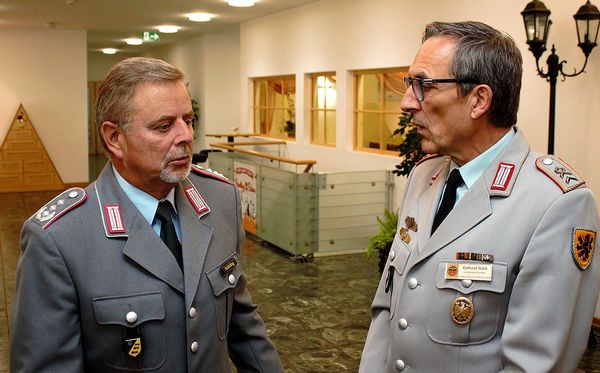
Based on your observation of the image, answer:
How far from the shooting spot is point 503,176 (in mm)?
1758

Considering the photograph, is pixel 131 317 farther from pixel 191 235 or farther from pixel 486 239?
pixel 486 239

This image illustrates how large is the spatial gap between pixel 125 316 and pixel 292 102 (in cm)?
1058

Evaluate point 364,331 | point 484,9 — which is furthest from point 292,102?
point 364,331

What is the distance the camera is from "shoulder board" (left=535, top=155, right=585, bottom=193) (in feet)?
5.39

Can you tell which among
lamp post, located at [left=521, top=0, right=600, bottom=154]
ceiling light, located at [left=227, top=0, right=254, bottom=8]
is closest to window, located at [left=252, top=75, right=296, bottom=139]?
ceiling light, located at [left=227, top=0, right=254, bottom=8]

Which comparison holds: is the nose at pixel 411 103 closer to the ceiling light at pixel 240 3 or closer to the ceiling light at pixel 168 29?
the ceiling light at pixel 240 3

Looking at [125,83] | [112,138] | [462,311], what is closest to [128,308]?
[112,138]

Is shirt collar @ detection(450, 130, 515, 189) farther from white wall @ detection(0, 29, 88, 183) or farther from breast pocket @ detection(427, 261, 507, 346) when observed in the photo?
white wall @ detection(0, 29, 88, 183)

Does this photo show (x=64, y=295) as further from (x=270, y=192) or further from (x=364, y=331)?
(x=270, y=192)

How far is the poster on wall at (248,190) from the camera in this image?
29.5 feet

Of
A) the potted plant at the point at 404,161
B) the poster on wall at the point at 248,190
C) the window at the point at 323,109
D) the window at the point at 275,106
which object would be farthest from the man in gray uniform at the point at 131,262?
the window at the point at 275,106

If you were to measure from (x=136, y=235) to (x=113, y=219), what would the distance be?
68 mm

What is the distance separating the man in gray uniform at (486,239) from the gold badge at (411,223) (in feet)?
0.06

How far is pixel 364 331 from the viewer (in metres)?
5.46
